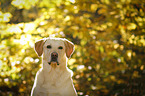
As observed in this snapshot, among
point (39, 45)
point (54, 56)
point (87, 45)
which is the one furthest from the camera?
point (87, 45)

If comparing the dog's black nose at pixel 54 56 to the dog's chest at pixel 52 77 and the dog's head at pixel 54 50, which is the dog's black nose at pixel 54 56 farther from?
the dog's chest at pixel 52 77

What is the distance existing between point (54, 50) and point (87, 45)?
332 centimetres

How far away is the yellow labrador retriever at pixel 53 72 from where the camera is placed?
9.65 feet

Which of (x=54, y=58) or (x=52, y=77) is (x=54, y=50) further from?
(x=52, y=77)

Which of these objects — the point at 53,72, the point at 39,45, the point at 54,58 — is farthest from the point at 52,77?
the point at 39,45

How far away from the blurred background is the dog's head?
6.62 ft

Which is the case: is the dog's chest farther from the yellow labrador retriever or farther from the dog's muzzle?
the dog's muzzle

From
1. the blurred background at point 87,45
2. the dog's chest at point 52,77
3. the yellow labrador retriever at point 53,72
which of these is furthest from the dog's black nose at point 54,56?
the blurred background at point 87,45

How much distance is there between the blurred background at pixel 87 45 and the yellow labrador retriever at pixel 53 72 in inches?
82.5

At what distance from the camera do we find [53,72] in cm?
302

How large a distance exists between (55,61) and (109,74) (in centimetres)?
377

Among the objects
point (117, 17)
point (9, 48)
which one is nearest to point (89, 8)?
point (117, 17)

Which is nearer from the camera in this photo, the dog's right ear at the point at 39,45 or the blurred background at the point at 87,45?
the dog's right ear at the point at 39,45

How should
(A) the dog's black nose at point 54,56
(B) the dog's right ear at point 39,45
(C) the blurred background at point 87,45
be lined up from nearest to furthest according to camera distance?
(A) the dog's black nose at point 54,56, (B) the dog's right ear at point 39,45, (C) the blurred background at point 87,45
